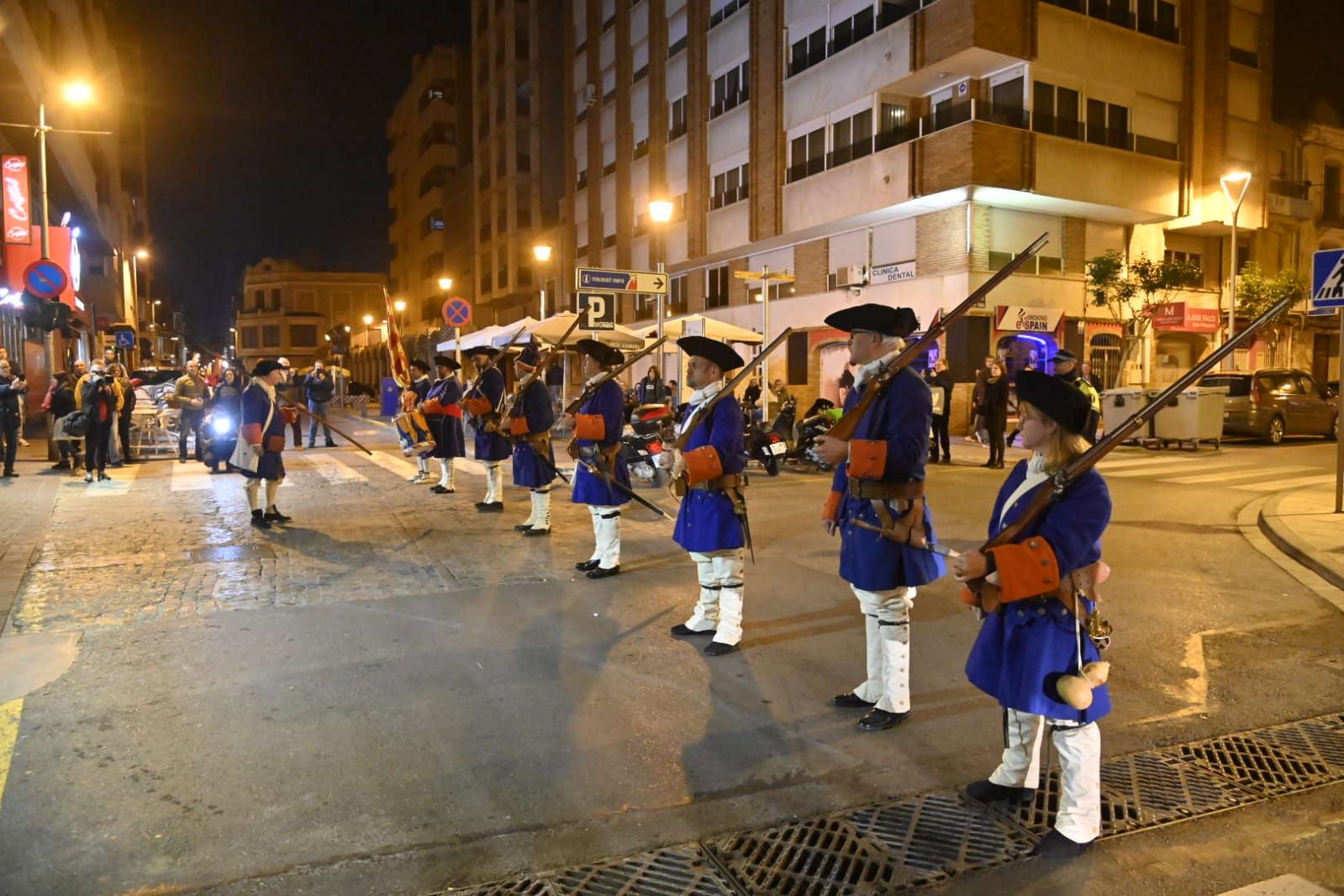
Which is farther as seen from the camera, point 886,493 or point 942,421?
point 942,421

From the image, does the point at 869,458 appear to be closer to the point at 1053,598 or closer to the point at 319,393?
the point at 1053,598

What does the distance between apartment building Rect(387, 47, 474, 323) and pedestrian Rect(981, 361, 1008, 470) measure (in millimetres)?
43837

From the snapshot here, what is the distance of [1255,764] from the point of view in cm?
407

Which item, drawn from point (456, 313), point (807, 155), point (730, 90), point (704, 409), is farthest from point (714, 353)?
point (730, 90)

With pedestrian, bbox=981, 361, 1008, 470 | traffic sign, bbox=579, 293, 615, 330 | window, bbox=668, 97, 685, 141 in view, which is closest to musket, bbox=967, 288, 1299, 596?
traffic sign, bbox=579, 293, 615, 330

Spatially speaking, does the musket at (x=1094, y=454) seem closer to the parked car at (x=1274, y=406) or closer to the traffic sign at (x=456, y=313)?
the traffic sign at (x=456, y=313)

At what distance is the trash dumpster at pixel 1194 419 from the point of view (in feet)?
58.2

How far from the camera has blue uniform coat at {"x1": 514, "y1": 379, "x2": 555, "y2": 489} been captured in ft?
29.7

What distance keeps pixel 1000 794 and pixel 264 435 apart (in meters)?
8.36

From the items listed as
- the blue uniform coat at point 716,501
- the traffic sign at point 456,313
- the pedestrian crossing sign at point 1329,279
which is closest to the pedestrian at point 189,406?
the traffic sign at point 456,313

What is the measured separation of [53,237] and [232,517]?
51.2 feet

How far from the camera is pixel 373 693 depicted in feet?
15.8

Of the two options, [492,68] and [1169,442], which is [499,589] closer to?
[1169,442]

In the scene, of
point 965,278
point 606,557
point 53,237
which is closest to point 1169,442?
point 965,278
